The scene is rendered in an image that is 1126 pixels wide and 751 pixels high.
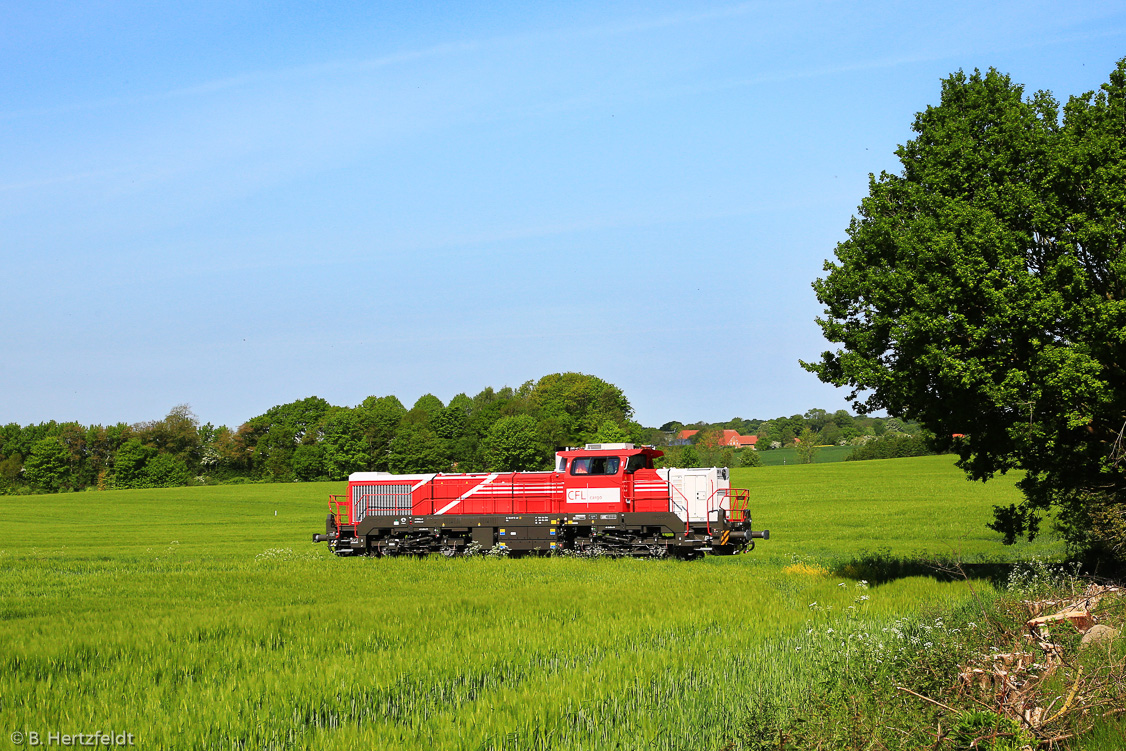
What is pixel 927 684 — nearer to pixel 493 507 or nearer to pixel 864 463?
pixel 493 507

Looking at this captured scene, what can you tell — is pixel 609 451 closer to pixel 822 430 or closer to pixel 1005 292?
pixel 1005 292

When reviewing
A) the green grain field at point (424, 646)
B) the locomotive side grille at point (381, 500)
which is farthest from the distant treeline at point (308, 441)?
the green grain field at point (424, 646)

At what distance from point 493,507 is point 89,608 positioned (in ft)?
49.7

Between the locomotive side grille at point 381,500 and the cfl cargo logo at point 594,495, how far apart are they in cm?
658

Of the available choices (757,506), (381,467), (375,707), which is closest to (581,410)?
(381,467)

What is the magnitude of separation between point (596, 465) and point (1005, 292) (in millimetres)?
16313

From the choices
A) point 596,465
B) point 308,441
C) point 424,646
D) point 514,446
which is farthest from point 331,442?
point 424,646

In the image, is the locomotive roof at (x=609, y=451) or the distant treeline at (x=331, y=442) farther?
the distant treeline at (x=331, y=442)

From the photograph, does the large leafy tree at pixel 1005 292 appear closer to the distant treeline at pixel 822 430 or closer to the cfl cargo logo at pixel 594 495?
the cfl cargo logo at pixel 594 495

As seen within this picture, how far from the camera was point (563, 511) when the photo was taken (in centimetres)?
3144

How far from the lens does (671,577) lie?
24.5 metres

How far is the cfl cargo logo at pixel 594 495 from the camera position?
30.7m

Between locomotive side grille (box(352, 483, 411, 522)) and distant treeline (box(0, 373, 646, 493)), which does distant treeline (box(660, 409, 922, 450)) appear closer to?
distant treeline (box(0, 373, 646, 493))

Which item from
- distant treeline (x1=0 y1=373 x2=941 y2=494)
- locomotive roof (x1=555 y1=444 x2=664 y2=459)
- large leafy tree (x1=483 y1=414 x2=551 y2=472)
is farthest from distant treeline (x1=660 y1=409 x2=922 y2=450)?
locomotive roof (x1=555 y1=444 x2=664 y2=459)
